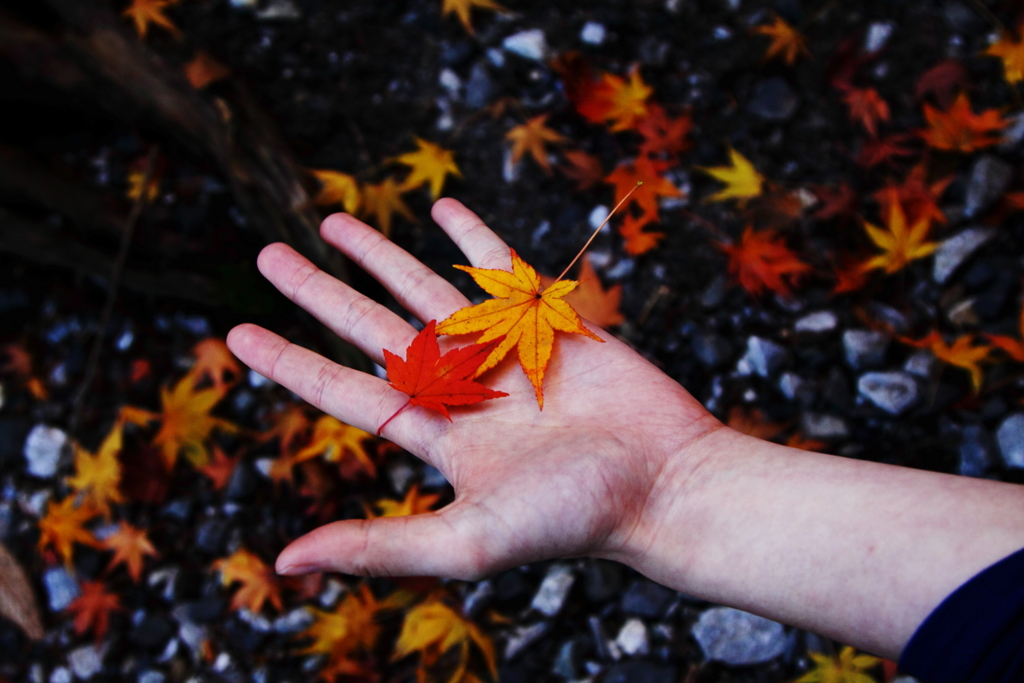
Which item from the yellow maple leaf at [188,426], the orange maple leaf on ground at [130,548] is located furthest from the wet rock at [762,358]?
the orange maple leaf on ground at [130,548]

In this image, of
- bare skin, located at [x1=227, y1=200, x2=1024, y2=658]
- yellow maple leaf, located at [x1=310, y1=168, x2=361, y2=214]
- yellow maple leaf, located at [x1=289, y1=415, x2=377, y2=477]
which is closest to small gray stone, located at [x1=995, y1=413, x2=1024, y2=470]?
bare skin, located at [x1=227, y1=200, x2=1024, y2=658]

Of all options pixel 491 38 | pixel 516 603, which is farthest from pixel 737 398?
pixel 491 38

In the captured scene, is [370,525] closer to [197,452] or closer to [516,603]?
[516,603]

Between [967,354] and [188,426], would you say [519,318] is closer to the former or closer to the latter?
[188,426]

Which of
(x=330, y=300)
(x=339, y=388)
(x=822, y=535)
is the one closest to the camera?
(x=822, y=535)

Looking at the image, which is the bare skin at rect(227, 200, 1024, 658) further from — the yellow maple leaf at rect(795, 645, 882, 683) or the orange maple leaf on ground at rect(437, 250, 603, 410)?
the yellow maple leaf at rect(795, 645, 882, 683)

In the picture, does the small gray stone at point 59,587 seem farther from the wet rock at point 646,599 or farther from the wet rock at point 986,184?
the wet rock at point 986,184

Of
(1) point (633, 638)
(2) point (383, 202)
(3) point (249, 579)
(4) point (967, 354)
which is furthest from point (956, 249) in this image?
(3) point (249, 579)
